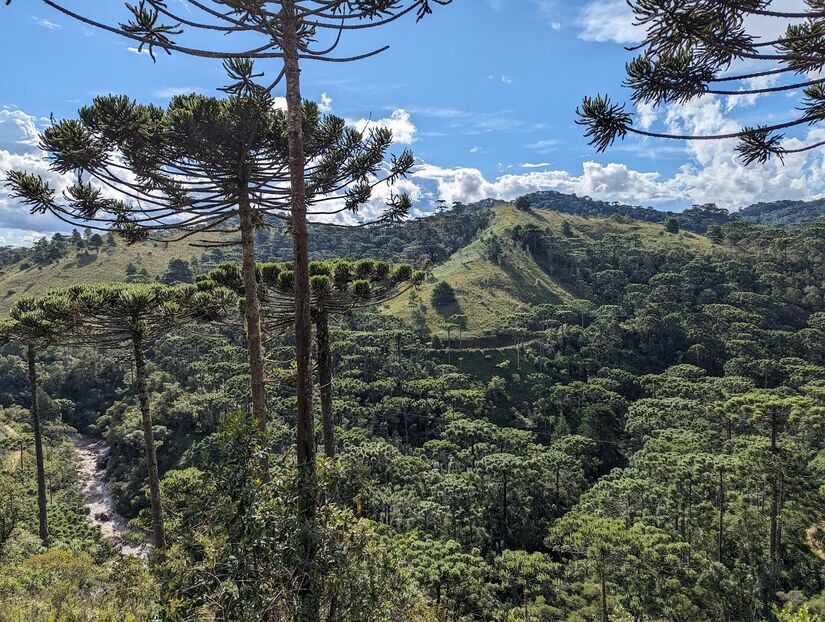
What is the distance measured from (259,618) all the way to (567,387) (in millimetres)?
70125

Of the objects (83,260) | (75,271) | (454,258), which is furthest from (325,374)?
(83,260)

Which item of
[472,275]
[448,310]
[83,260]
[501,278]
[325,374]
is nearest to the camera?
[325,374]

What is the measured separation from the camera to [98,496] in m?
54.3

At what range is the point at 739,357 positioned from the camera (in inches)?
2911

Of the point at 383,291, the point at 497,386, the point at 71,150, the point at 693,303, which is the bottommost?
the point at 497,386

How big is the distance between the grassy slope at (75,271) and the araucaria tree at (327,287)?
10955 centimetres

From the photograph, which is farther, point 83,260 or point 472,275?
point 83,260

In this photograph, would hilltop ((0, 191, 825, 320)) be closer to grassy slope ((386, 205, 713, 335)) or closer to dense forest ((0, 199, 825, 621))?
grassy slope ((386, 205, 713, 335))

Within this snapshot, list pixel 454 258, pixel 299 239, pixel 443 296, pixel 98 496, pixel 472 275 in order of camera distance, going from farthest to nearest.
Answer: pixel 454 258 → pixel 472 275 → pixel 443 296 → pixel 98 496 → pixel 299 239

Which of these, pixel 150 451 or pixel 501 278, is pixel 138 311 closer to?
pixel 150 451

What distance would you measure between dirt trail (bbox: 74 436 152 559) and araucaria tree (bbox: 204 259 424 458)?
38777mm

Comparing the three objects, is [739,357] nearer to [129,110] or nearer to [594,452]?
[594,452]

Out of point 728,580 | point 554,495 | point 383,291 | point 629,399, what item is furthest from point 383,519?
point 629,399

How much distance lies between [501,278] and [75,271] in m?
113
